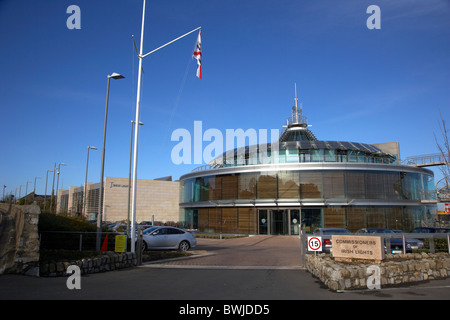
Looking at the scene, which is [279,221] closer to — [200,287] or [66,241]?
[66,241]

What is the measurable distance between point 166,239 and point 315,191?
2052 centimetres

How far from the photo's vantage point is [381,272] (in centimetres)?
1055

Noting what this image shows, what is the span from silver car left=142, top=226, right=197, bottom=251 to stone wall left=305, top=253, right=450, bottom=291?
9.05 metres

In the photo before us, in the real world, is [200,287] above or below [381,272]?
below

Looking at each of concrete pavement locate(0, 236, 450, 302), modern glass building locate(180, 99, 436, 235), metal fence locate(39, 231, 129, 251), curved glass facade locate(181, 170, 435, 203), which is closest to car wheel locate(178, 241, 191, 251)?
metal fence locate(39, 231, 129, 251)

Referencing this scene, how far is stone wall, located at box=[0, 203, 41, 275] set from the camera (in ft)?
37.5

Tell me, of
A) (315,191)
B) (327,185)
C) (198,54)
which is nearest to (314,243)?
(198,54)

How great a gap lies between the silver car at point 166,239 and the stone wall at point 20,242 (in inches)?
300

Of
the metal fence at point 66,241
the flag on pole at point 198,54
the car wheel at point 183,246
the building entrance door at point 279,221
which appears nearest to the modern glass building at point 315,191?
the building entrance door at point 279,221

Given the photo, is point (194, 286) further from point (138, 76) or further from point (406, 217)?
point (406, 217)

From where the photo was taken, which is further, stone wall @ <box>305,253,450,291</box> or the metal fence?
the metal fence

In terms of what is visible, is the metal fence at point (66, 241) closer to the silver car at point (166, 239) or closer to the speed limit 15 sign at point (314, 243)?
the silver car at point (166, 239)

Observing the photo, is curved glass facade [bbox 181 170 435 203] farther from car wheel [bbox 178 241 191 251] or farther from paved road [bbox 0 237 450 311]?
paved road [bbox 0 237 450 311]
